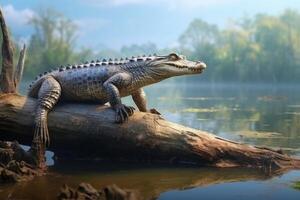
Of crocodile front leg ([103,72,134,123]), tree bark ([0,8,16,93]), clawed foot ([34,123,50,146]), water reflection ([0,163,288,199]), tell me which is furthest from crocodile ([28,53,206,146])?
water reflection ([0,163,288,199])

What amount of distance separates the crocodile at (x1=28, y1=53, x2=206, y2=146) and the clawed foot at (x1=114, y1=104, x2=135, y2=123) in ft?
0.05

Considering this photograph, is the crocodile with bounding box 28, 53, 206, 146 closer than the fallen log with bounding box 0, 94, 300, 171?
No

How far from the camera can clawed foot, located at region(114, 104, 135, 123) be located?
6898 millimetres

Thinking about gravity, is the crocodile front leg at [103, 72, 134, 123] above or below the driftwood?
above

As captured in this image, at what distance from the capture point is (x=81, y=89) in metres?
7.47

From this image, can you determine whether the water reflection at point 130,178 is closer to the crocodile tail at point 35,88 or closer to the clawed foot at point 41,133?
the clawed foot at point 41,133

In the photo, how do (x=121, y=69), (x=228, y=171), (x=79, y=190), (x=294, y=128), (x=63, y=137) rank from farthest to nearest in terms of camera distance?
(x=294, y=128), (x=121, y=69), (x=63, y=137), (x=228, y=171), (x=79, y=190)

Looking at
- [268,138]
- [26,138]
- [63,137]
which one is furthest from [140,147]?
[268,138]

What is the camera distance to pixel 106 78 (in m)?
7.52

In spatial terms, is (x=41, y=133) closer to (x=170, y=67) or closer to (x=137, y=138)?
(x=137, y=138)

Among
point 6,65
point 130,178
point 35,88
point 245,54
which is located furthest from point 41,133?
point 245,54

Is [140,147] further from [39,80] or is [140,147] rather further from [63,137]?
[39,80]

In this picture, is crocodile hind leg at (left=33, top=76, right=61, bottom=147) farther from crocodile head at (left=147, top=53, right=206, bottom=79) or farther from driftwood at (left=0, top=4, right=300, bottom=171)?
crocodile head at (left=147, top=53, right=206, bottom=79)

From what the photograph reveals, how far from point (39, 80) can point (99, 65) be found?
989mm
